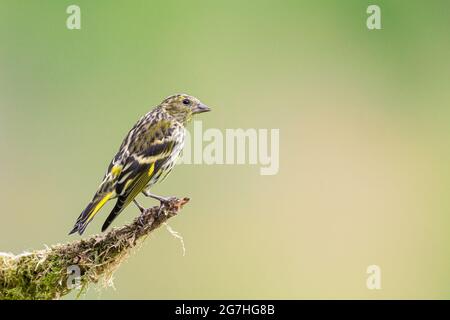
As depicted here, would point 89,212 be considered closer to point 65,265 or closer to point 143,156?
point 143,156

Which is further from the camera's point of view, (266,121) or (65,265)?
(266,121)

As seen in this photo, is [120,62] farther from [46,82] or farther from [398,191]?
[398,191]

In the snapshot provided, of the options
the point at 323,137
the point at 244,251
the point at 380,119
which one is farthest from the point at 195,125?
the point at 380,119

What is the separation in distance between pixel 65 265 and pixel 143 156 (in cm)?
230

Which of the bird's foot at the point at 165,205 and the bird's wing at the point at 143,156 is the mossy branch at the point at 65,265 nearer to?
the bird's foot at the point at 165,205

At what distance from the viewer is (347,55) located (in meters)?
25.0

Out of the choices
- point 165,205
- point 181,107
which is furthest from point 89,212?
point 181,107

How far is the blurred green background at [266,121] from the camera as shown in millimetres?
16812

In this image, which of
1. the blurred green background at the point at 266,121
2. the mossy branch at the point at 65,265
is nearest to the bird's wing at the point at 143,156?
the mossy branch at the point at 65,265

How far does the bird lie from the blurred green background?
4935 mm

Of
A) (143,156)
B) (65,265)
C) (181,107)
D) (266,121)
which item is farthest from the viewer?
(266,121)

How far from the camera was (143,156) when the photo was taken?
8992 mm

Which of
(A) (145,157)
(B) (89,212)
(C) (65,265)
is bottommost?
(C) (65,265)

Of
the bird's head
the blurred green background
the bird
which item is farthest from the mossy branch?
the blurred green background
